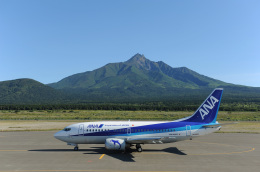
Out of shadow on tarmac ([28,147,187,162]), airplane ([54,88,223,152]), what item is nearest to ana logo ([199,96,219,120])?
airplane ([54,88,223,152])

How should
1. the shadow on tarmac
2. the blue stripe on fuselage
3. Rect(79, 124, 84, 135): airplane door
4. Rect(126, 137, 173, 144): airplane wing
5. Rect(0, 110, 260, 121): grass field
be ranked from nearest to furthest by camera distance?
1. the shadow on tarmac
2. Rect(126, 137, 173, 144): airplane wing
3. the blue stripe on fuselage
4. Rect(79, 124, 84, 135): airplane door
5. Rect(0, 110, 260, 121): grass field

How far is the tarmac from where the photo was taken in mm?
24953

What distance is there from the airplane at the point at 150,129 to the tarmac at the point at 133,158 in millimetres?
2026

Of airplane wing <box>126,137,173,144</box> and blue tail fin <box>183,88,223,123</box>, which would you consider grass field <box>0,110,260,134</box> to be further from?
airplane wing <box>126,137,173,144</box>

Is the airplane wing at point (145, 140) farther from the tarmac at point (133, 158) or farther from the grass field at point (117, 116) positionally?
the grass field at point (117, 116)

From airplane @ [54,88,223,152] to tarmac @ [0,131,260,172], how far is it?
6.65 ft

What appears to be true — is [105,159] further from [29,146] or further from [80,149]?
[29,146]

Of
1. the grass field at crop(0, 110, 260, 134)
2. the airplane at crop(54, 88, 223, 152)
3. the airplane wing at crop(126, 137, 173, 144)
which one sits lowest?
the grass field at crop(0, 110, 260, 134)

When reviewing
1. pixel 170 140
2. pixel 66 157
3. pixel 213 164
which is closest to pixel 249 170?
pixel 213 164

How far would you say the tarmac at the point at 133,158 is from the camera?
25.0 m

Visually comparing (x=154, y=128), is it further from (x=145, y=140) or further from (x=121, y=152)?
(x=121, y=152)

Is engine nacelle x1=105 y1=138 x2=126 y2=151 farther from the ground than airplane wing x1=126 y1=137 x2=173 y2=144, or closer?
closer

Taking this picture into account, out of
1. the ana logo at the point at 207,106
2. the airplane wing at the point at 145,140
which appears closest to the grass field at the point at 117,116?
the ana logo at the point at 207,106

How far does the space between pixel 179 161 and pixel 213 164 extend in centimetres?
394
